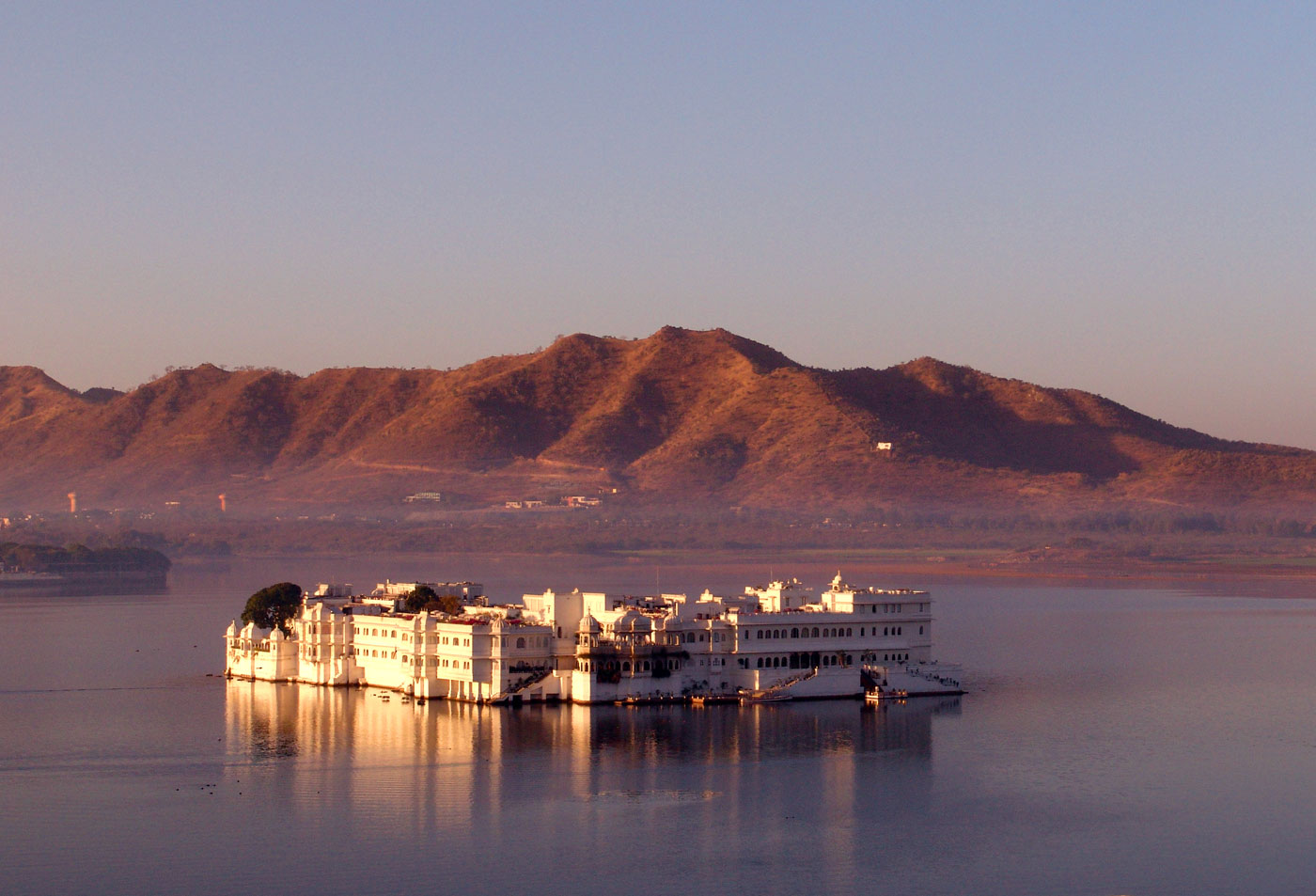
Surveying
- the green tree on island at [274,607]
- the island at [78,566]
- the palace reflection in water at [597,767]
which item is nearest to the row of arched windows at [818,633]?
the palace reflection in water at [597,767]

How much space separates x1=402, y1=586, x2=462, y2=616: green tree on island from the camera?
74037 mm

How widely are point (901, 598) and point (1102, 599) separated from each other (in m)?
73.0

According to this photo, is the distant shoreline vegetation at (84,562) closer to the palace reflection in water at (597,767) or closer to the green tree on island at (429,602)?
the green tree on island at (429,602)

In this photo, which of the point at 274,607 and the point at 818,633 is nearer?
the point at 818,633

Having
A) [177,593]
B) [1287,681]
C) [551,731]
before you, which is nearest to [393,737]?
[551,731]

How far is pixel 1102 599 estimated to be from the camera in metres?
140

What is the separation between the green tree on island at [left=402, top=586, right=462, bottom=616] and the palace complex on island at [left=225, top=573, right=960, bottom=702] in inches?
25.0

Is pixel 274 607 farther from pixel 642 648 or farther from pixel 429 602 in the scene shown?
pixel 642 648

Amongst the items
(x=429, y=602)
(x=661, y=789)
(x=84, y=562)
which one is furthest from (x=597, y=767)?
(x=84, y=562)

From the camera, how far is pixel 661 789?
5197 centimetres

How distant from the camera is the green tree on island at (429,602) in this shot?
7404 cm

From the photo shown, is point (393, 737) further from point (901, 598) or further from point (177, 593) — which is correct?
point (177, 593)

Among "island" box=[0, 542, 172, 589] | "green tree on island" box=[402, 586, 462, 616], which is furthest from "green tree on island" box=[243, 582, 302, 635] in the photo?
"island" box=[0, 542, 172, 589]

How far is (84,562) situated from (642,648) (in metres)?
122
